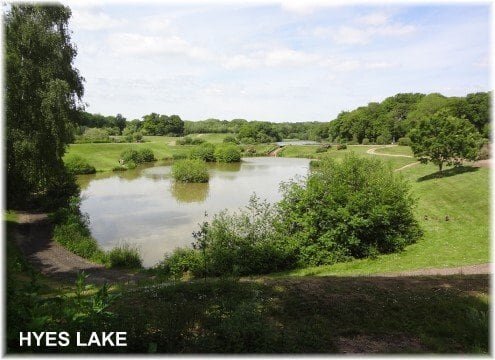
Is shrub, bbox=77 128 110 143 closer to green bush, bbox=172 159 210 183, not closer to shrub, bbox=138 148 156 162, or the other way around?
shrub, bbox=138 148 156 162

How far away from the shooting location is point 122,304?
8.02 meters

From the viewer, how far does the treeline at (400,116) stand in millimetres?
78125

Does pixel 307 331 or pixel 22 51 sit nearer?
pixel 307 331

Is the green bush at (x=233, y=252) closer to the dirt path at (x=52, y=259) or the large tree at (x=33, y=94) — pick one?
the dirt path at (x=52, y=259)

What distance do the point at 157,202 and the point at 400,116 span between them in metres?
84.5

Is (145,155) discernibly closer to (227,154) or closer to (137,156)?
(137,156)

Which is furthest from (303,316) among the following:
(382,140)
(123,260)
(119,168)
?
(382,140)

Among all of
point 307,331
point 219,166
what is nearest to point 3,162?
point 307,331

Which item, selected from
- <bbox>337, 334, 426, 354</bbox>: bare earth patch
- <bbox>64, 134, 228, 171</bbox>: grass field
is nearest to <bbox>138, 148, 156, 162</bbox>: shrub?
<bbox>64, 134, 228, 171</bbox>: grass field

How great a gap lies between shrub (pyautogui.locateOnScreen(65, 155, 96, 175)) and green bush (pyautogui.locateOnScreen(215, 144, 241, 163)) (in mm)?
26471

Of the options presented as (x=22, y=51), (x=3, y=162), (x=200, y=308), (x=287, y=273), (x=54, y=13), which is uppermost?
(x=54, y=13)

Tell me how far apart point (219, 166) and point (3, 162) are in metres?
51.9

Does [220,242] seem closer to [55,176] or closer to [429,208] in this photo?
[55,176]

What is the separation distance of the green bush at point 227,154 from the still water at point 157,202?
1530 cm
